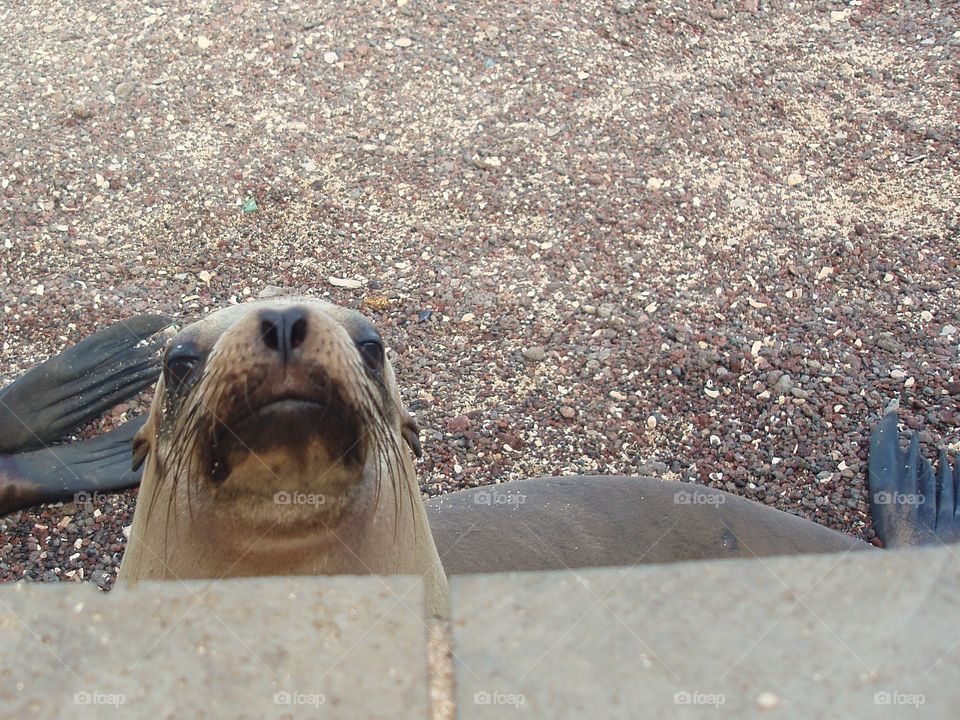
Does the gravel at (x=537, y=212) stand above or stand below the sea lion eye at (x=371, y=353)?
below

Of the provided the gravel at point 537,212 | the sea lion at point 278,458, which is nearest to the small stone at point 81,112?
the gravel at point 537,212

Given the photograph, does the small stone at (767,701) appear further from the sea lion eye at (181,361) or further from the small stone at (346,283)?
the small stone at (346,283)

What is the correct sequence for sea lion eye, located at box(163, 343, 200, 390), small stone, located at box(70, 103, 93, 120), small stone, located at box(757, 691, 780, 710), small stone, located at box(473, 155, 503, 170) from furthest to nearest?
small stone, located at box(70, 103, 93, 120) < small stone, located at box(473, 155, 503, 170) < sea lion eye, located at box(163, 343, 200, 390) < small stone, located at box(757, 691, 780, 710)

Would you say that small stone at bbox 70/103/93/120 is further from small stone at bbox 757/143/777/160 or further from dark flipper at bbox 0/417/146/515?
small stone at bbox 757/143/777/160

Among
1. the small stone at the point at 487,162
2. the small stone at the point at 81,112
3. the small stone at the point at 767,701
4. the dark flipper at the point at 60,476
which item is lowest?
the dark flipper at the point at 60,476

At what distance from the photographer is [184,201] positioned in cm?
500

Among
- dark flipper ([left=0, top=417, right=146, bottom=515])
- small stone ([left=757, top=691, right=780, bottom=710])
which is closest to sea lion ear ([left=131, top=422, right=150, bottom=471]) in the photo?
dark flipper ([left=0, top=417, right=146, bottom=515])

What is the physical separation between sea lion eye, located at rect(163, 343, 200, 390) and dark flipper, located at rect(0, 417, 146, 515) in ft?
5.79

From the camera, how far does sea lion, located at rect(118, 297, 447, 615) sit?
1895 millimetres

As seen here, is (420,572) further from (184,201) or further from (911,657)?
(184,201)

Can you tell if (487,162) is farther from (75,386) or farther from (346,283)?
(75,386)

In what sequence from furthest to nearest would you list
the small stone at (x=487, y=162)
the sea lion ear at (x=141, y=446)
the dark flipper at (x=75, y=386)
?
1. the small stone at (x=487, y=162)
2. the dark flipper at (x=75, y=386)
3. the sea lion ear at (x=141, y=446)

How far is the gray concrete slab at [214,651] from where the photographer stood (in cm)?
118

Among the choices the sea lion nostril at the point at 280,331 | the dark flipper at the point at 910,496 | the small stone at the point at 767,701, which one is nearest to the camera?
the small stone at the point at 767,701
